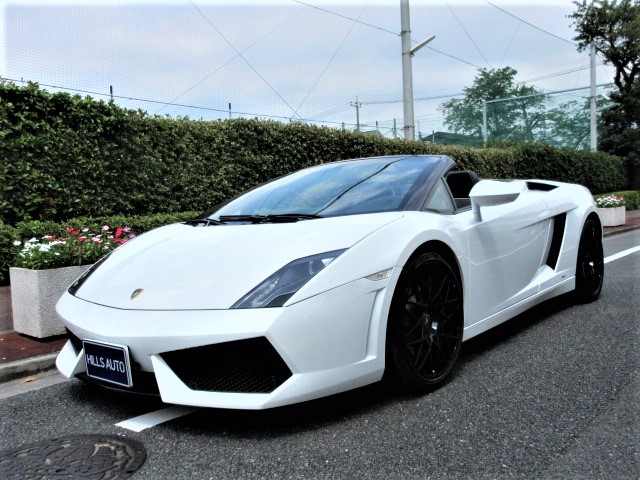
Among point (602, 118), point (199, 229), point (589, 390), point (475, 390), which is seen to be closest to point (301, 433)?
point (475, 390)

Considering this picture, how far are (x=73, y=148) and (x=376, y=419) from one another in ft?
16.0

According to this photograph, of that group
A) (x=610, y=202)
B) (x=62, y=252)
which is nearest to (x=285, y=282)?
(x=62, y=252)

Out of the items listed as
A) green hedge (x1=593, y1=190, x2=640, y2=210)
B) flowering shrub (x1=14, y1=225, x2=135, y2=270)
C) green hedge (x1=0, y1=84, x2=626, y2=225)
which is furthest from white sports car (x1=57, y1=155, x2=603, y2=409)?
green hedge (x1=593, y1=190, x2=640, y2=210)

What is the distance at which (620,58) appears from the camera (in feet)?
87.0

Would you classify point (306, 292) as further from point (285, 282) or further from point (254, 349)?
point (254, 349)

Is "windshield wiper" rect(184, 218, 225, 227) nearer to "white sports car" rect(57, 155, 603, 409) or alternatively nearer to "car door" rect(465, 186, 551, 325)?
"white sports car" rect(57, 155, 603, 409)

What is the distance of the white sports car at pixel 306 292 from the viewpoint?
2080mm

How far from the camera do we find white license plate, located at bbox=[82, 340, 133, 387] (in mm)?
2172

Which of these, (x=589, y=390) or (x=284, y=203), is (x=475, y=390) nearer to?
(x=589, y=390)

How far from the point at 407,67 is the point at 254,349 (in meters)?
11.5

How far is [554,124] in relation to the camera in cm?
2514


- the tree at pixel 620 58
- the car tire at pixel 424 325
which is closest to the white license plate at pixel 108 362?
the car tire at pixel 424 325

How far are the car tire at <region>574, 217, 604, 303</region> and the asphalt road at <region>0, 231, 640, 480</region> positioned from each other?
1.21 metres

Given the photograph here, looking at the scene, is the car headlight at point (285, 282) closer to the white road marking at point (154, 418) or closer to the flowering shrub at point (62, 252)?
the white road marking at point (154, 418)
